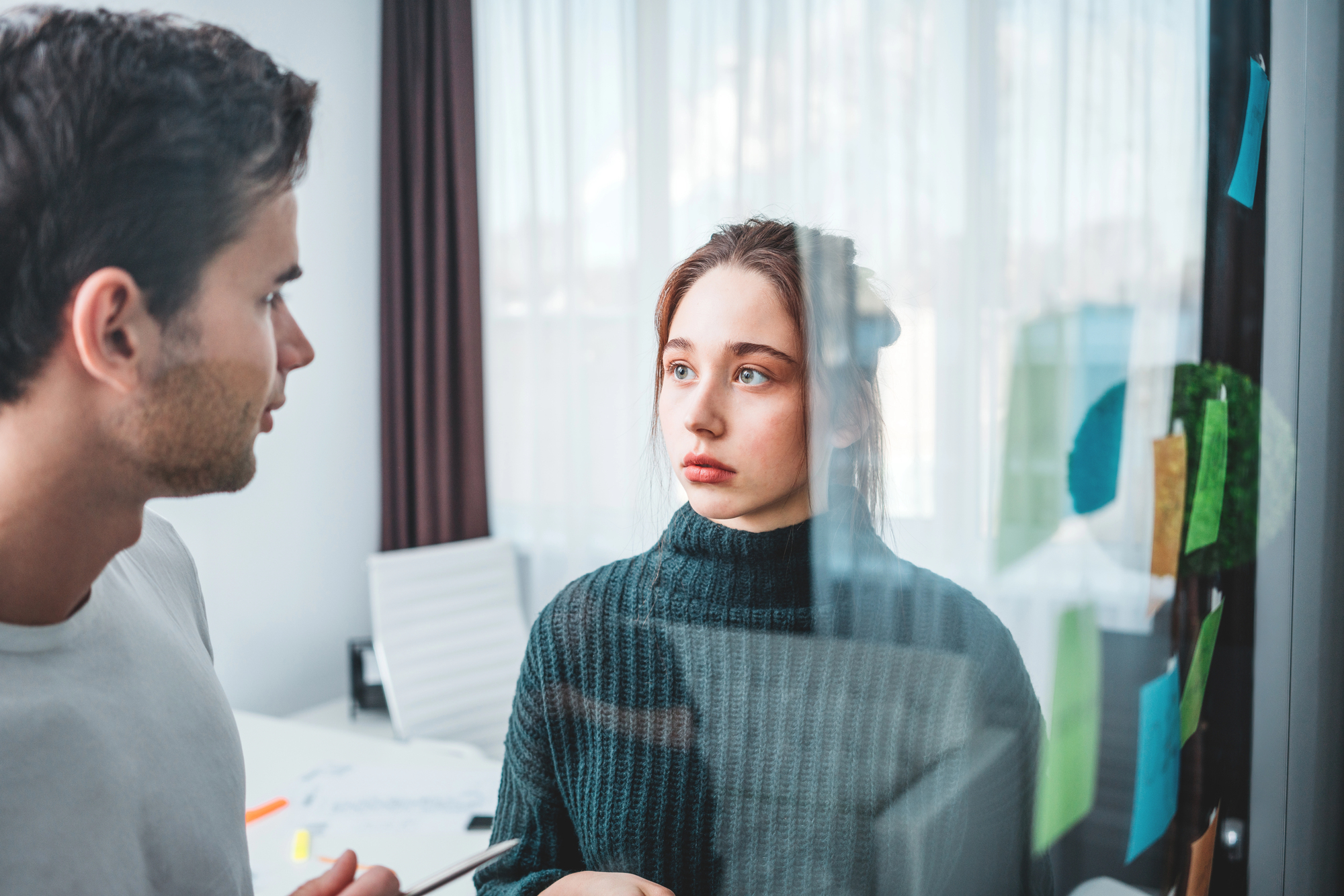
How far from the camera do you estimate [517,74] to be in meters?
0.98

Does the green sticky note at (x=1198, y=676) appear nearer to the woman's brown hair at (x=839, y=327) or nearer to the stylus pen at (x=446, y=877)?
the woman's brown hair at (x=839, y=327)

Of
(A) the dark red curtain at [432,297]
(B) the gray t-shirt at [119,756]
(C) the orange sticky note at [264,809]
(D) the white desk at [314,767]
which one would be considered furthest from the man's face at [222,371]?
(A) the dark red curtain at [432,297]

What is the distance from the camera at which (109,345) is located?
1.19 ft

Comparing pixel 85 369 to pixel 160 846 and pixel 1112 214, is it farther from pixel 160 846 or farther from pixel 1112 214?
pixel 1112 214

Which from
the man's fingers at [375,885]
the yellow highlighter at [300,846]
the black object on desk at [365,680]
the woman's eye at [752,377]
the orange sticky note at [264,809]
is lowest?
the black object on desk at [365,680]

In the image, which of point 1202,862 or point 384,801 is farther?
point 384,801

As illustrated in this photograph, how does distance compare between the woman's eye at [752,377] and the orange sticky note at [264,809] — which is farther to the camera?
the orange sticky note at [264,809]

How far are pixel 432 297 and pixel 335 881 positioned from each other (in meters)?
0.85

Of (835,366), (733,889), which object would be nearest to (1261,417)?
(835,366)

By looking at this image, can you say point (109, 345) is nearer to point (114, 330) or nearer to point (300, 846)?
point (114, 330)

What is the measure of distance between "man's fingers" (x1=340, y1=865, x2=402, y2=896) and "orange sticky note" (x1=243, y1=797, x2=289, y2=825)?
0.40 m

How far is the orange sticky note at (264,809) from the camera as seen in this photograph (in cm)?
77

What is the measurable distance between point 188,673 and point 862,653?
16.1 inches

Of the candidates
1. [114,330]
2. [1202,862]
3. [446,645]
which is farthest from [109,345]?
[446,645]
